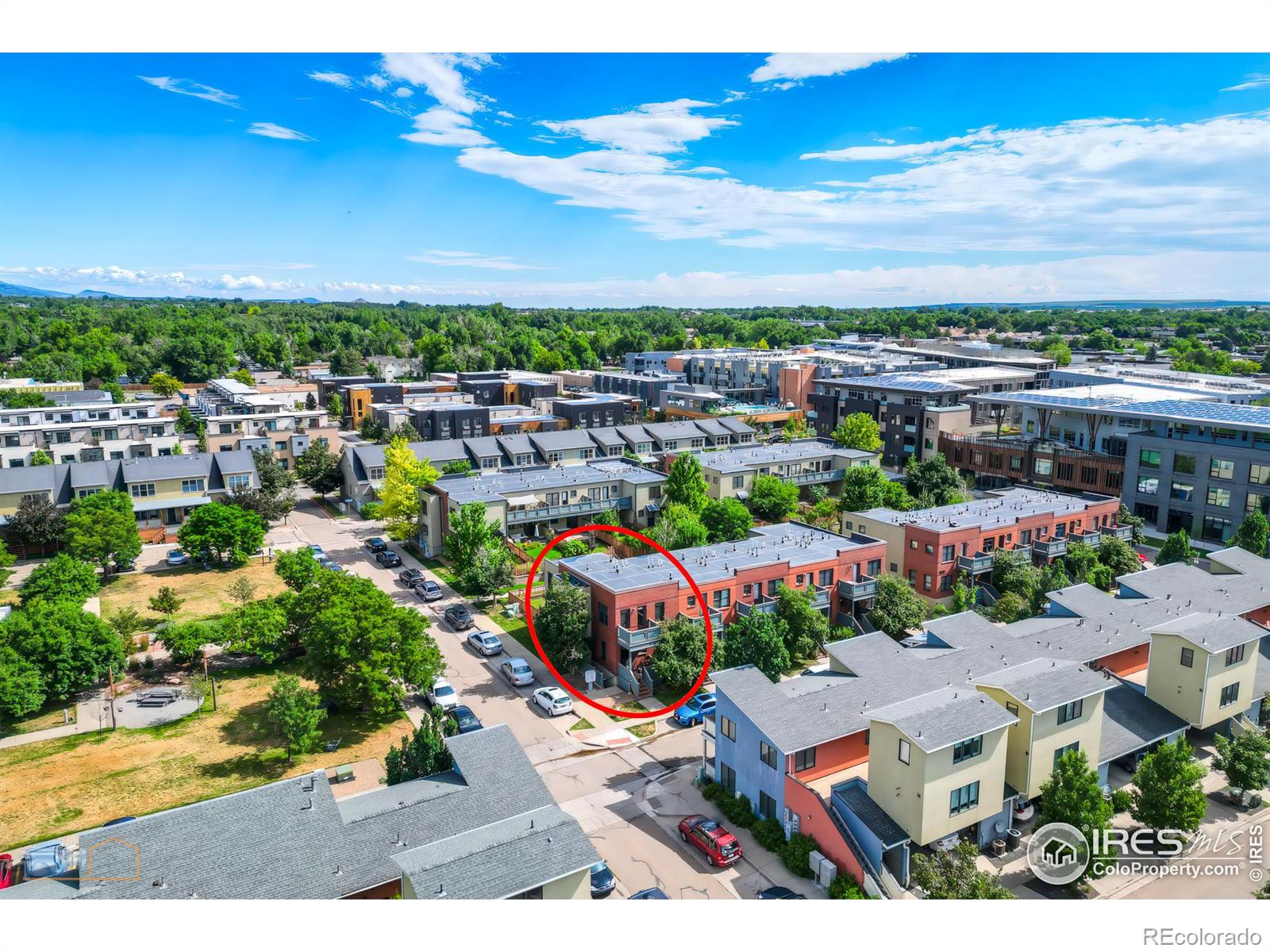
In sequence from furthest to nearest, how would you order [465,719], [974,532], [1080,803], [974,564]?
1. [974,532]
2. [974,564]
3. [465,719]
4. [1080,803]

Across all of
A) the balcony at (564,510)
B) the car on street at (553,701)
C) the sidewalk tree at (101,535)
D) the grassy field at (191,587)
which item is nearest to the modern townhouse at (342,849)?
the car on street at (553,701)

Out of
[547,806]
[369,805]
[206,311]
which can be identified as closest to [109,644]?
[369,805]

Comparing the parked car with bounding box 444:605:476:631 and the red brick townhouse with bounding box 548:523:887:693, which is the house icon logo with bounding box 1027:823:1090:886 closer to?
the red brick townhouse with bounding box 548:523:887:693

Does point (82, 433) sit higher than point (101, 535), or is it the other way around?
point (82, 433)

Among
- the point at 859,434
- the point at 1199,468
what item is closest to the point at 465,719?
the point at 859,434

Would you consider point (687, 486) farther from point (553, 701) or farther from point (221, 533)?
point (221, 533)

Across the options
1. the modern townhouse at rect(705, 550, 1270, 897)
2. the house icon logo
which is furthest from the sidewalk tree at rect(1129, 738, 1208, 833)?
the house icon logo

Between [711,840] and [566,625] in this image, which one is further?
[566,625]
